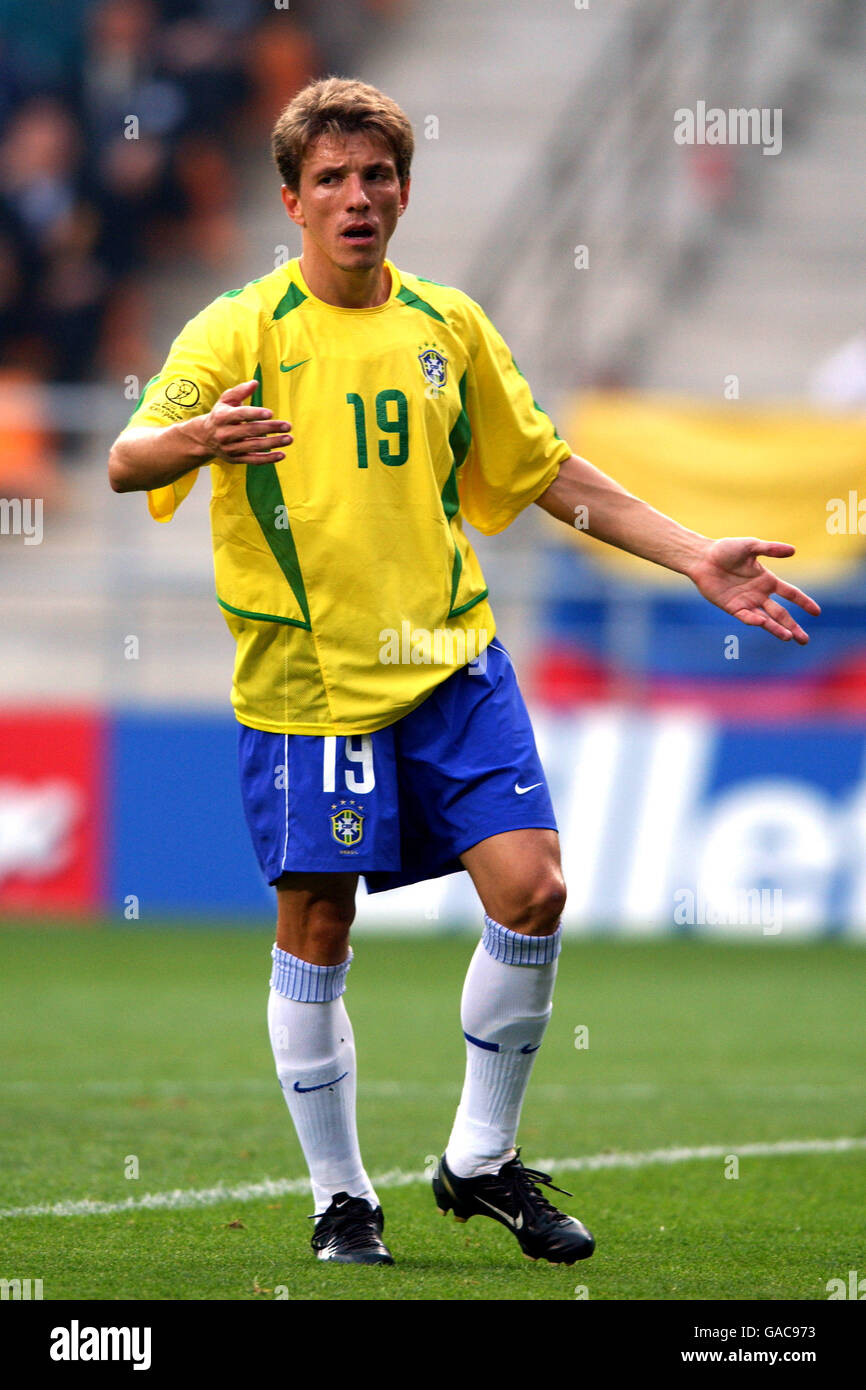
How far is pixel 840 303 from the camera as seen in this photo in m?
16.9

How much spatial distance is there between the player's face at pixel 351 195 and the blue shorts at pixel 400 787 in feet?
2.82

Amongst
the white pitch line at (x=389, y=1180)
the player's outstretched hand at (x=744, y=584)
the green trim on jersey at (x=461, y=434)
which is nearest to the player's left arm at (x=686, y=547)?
the player's outstretched hand at (x=744, y=584)

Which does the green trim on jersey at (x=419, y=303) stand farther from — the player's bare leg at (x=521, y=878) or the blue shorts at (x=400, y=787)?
the player's bare leg at (x=521, y=878)

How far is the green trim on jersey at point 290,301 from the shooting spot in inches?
157

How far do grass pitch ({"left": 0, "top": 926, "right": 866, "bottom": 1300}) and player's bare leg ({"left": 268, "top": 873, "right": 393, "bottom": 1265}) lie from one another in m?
0.13

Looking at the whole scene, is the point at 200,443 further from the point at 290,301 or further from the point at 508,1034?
the point at 508,1034

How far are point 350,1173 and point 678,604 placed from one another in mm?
8840

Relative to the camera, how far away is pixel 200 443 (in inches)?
141

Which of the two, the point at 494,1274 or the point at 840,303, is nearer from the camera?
the point at 494,1274

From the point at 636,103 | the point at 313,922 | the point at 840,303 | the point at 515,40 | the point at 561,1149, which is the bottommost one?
the point at 561,1149

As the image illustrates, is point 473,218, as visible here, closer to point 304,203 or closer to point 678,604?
point 678,604

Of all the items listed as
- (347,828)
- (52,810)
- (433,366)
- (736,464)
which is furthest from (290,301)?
(736,464)

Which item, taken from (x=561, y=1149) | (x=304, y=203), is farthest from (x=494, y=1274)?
(x=304, y=203)

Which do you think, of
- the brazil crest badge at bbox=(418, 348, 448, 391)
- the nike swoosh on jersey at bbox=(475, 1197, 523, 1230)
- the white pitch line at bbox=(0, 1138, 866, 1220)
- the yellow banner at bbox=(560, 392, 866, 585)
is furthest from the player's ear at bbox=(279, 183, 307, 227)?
the yellow banner at bbox=(560, 392, 866, 585)
